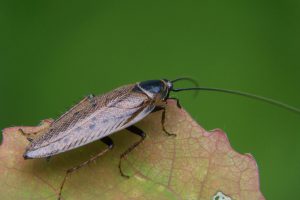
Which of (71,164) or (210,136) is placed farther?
→ (71,164)

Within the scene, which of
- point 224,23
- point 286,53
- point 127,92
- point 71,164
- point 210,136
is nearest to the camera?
point 210,136

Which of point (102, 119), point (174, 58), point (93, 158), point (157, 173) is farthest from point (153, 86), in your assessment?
point (174, 58)

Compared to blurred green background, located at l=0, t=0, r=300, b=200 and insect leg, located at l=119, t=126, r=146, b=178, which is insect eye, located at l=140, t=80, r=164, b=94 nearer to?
insect leg, located at l=119, t=126, r=146, b=178

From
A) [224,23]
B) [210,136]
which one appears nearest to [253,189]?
[210,136]

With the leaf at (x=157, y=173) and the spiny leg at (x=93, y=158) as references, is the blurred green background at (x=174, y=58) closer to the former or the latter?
the spiny leg at (x=93, y=158)

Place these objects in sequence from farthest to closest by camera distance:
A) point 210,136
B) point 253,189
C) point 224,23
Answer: point 224,23 < point 210,136 < point 253,189

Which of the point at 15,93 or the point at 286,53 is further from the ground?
the point at 286,53


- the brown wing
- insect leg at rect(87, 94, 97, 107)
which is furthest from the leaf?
insect leg at rect(87, 94, 97, 107)

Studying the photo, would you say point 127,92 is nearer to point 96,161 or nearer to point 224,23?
point 96,161

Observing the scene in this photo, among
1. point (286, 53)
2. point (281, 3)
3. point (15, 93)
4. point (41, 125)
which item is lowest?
point (15, 93)
